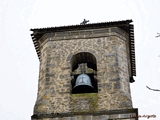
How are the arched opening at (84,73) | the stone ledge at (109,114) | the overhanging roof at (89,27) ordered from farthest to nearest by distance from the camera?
the overhanging roof at (89,27) < the arched opening at (84,73) < the stone ledge at (109,114)

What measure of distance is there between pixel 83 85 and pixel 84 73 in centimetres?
76

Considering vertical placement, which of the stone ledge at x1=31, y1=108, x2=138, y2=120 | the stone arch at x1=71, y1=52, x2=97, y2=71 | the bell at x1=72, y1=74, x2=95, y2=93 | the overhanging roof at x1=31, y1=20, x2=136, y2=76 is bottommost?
the stone ledge at x1=31, y1=108, x2=138, y2=120

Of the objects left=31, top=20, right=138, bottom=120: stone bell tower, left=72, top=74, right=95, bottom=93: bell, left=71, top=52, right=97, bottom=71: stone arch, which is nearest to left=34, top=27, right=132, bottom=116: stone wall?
left=31, top=20, right=138, bottom=120: stone bell tower

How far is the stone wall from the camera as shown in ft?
41.2

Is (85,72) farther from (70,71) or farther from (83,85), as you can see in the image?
(83,85)

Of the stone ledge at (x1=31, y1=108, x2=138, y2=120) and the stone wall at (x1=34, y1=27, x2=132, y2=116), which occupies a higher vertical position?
the stone wall at (x1=34, y1=27, x2=132, y2=116)

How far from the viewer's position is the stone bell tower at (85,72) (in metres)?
12.3

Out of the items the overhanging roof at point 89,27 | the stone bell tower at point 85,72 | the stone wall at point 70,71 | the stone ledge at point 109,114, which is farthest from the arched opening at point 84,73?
the overhanging roof at point 89,27

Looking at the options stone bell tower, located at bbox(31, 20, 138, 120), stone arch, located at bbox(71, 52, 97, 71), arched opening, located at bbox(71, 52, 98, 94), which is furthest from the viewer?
stone arch, located at bbox(71, 52, 97, 71)

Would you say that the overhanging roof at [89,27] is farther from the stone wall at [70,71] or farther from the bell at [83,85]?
the bell at [83,85]

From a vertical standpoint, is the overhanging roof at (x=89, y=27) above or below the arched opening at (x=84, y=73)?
above

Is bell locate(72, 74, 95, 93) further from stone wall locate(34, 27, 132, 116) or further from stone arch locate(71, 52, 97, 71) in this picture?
stone arch locate(71, 52, 97, 71)

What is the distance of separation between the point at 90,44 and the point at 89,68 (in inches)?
43.0

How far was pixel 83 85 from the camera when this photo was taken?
13.0m
